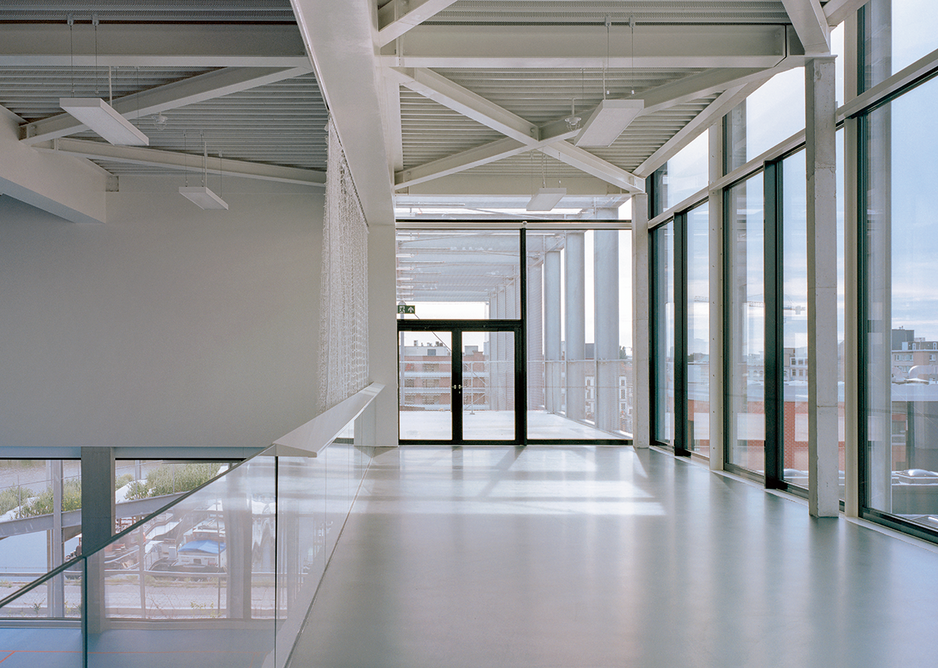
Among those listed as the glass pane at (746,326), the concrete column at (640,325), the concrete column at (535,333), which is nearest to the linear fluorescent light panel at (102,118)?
the glass pane at (746,326)

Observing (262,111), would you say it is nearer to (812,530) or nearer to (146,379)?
(146,379)

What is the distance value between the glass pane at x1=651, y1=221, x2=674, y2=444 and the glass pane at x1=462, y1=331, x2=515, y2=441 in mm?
2399

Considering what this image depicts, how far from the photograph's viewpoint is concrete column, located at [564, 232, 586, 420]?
11641 mm

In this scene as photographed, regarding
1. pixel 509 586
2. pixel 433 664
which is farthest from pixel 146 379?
pixel 433 664

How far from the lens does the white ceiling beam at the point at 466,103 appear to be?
20.9 feet

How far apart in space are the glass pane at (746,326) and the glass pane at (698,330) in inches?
21.5

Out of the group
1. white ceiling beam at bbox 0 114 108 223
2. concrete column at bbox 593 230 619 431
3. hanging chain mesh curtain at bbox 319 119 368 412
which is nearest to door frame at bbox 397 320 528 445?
concrete column at bbox 593 230 619 431

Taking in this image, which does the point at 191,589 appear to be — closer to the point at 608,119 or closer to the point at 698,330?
the point at 608,119

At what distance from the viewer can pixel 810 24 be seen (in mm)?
5664

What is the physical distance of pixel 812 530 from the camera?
5508mm

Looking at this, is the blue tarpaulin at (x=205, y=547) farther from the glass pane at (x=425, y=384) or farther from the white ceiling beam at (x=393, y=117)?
the glass pane at (x=425, y=384)

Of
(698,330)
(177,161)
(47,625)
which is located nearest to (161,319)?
(177,161)

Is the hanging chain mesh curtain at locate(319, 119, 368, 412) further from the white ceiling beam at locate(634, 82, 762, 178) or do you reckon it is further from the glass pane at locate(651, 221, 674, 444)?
the glass pane at locate(651, 221, 674, 444)

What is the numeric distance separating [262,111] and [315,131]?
2.63 ft
